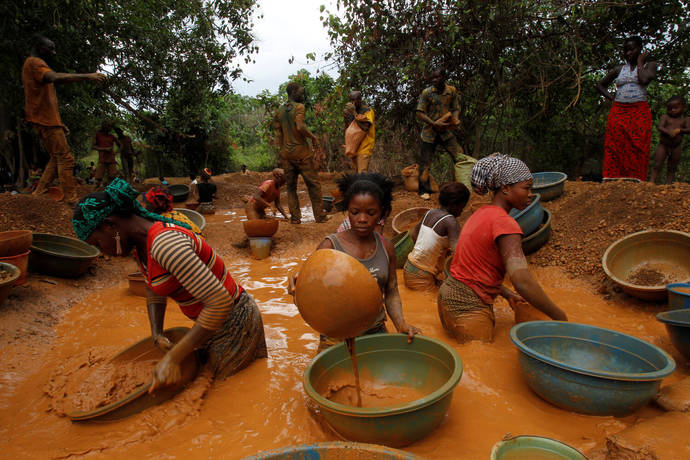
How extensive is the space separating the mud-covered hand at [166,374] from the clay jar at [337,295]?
35.9 inches

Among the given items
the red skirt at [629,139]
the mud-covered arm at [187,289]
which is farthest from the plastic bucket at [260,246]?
the red skirt at [629,139]

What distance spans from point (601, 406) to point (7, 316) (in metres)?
4.84

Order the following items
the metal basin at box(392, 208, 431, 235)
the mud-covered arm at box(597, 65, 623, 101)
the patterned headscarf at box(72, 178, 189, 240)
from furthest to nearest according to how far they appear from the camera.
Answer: the metal basin at box(392, 208, 431, 235) < the mud-covered arm at box(597, 65, 623, 101) < the patterned headscarf at box(72, 178, 189, 240)

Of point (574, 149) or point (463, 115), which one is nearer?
point (463, 115)

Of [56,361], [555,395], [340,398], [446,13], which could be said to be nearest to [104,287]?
[56,361]

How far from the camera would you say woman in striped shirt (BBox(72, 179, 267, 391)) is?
211cm

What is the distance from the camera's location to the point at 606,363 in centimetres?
233

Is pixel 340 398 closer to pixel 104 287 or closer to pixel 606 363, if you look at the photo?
pixel 606 363

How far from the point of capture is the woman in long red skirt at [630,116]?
546cm

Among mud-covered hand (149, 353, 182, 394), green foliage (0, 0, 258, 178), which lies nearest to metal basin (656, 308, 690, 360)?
mud-covered hand (149, 353, 182, 394)

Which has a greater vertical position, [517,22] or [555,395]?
[517,22]

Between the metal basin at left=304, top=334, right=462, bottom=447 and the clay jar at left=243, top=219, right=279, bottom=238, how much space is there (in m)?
4.35

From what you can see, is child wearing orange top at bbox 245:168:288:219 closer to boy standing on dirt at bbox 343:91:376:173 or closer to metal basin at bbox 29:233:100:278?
boy standing on dirt at bbox 343:91:376:173

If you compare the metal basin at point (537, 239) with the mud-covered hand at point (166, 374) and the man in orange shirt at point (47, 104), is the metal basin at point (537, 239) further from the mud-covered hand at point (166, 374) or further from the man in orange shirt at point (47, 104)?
the man in orange shirt at point (47, 104)
